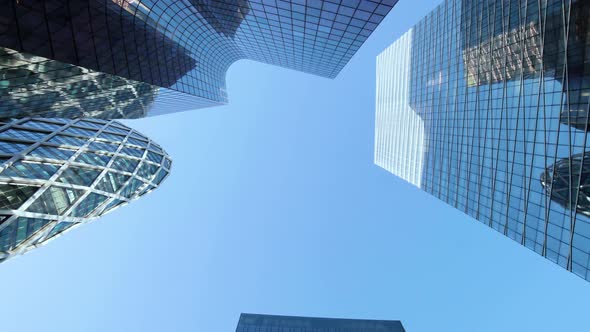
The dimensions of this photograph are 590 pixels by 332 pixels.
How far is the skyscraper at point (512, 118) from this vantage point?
25.3 m

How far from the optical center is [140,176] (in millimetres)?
57250

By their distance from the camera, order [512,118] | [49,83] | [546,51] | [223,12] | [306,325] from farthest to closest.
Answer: [306,325] < [223,12] < [512,118] < [546,51] < [49,83]

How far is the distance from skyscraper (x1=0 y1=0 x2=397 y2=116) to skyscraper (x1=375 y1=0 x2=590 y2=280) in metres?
16.0

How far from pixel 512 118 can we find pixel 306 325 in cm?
7047

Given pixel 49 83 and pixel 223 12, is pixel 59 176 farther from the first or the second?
pixel 223 12

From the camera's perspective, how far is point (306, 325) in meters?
82.2

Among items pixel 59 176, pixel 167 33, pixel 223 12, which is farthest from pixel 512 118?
pixel 59 176

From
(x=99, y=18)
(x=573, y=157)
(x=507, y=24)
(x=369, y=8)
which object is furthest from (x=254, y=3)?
(x=573, y=157)

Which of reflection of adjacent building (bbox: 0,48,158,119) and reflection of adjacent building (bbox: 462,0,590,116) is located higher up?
reflection of adjacent building (bbox: 462,0,590,116)

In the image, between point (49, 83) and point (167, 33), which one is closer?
point (49, 83)

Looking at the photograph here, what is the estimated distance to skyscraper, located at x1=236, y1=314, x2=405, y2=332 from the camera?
3105 inches

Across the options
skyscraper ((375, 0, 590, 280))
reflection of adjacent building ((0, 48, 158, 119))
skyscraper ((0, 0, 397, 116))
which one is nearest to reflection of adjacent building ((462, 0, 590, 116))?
skyscraper ((375, 0, 590, 280))

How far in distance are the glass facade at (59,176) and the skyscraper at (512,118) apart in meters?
50.5

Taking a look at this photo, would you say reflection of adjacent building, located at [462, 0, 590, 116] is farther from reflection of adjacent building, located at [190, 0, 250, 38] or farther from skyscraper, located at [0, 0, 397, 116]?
reflection of adjacent building, located at [190, 0, 250, 38]
